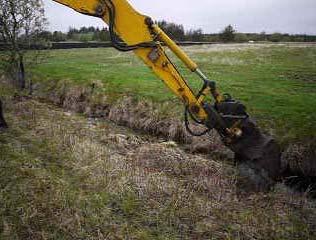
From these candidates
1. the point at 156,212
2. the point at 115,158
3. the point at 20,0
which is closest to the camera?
the point at 156,212

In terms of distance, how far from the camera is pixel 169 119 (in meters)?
13.8

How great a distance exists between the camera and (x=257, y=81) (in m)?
18.1

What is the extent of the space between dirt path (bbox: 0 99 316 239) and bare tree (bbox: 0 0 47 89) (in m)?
9.24

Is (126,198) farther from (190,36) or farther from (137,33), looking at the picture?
(190,36)

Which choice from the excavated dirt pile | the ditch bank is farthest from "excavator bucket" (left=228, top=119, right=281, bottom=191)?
the excavated dirt pile

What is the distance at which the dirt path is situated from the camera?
6570 mm

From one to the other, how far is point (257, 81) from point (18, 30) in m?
10.7

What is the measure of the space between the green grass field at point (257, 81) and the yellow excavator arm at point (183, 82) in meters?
2.76

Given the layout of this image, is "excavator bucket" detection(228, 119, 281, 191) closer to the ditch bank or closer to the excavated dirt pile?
the ditch bank

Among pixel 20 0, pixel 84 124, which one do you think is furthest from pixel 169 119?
pixel 20 0

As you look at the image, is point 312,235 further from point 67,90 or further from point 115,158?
point 67,90

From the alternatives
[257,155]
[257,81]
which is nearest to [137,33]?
[257,155]

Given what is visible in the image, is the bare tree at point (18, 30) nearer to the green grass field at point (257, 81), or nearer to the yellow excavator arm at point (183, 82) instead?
the green grass field at point (257, 81)

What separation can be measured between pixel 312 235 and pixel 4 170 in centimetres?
564
